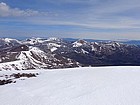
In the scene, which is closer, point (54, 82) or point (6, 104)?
point (6, 104)

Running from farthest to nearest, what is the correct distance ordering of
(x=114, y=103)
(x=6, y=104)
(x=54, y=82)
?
(x=54, y=82) → (x=6, y=104) → (x=114, y=103)

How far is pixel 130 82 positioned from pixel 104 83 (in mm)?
2261

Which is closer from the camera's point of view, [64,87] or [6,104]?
[6,104]

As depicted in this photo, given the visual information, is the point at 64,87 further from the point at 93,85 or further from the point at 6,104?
the point at 6,104

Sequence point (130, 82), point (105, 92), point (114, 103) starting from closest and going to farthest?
1. point (114, 103)
2. point (105, 92)
3. point (130, 82)

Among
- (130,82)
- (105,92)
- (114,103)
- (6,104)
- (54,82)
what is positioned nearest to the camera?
(114,103)

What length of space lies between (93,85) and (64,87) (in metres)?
2.56

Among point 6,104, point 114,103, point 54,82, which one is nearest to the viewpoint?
point 114,103

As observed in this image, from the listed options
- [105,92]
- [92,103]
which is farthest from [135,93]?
[92,103]

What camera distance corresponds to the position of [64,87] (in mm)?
21703

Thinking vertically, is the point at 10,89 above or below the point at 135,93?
below

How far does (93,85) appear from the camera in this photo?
21.6m

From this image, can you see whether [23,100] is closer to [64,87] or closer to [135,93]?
[64,87]

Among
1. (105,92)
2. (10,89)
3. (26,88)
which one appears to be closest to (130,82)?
(105,92)
